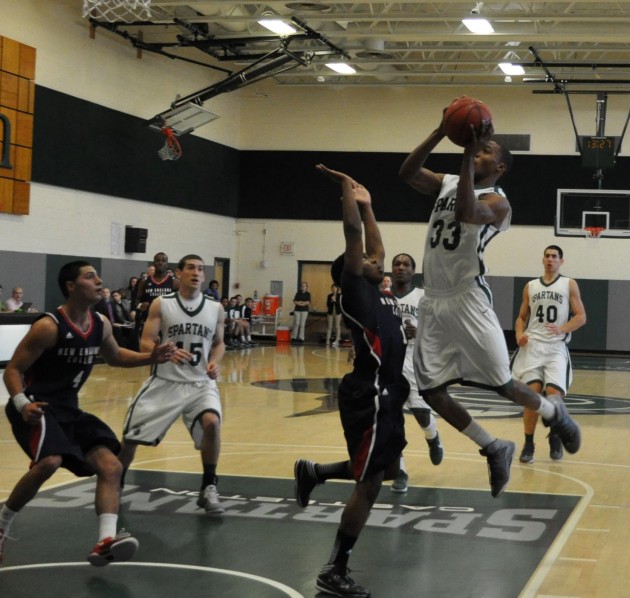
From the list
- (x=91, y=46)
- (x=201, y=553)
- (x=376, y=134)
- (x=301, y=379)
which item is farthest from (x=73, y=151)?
(x=201, y=553)

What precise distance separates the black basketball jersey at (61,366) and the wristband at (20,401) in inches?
6.0

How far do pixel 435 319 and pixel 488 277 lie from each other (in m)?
21.3

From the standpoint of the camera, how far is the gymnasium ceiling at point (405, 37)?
19.4 m

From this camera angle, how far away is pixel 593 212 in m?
23.3

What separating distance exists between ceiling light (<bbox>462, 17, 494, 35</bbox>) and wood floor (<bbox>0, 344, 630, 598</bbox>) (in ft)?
23.5

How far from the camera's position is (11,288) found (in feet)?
59.1

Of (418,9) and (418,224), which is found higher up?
(418,9)

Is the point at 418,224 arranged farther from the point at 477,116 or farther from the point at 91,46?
the point at 477,116

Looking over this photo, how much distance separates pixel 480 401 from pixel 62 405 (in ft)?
→ 29.9

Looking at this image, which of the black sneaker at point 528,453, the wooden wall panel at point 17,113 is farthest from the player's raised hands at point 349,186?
the wooden wall panel at point 17,113

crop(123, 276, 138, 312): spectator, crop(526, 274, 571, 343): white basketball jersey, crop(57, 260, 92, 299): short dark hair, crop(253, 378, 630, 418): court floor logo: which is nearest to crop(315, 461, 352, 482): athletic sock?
crop(57, 260, 92, 299): short dark hair

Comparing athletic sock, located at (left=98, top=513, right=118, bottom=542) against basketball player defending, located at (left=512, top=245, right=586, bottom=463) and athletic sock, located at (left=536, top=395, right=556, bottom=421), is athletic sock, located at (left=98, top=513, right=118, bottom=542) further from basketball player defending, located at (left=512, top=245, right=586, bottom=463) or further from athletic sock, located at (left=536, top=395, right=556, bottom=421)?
basketball player defending, located at (left=512, top=245, right=586, bottom=463)

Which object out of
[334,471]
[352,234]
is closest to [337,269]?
[352,234]

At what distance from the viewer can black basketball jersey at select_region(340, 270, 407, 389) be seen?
495 centimetres
